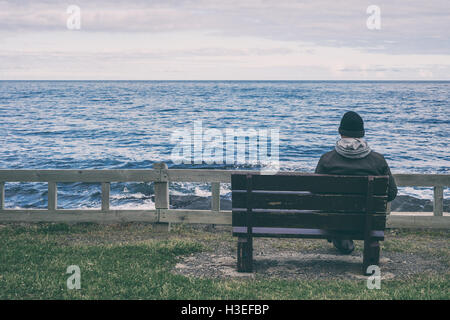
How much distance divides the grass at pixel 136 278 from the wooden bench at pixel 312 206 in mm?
555

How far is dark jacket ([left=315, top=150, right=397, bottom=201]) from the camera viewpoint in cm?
584

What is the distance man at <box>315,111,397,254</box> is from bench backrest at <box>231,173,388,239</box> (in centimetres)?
37

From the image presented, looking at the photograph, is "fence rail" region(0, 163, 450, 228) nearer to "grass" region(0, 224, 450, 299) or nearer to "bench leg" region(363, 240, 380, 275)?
"grass" region(0, 224, 450, 299)

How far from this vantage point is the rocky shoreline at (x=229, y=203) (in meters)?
15.3

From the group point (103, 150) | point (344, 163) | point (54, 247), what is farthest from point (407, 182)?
point (103, 150)

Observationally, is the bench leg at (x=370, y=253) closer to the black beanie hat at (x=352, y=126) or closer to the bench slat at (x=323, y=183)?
the bench slat at (x=323, y=183)

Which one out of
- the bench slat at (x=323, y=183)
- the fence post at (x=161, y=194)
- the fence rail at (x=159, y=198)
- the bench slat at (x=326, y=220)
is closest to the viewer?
the bench slat at (x=323, y=183)

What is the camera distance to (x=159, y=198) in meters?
8.55

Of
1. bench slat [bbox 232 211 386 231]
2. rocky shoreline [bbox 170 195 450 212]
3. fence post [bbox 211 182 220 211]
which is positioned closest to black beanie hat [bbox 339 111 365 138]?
Answer: bench slat [bbox 232 211 386 231]

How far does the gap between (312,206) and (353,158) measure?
31.8 inches

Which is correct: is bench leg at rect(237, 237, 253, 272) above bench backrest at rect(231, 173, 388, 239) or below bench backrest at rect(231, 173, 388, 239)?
below

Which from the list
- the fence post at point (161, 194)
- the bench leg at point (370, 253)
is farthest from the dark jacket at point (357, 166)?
the fence post at point (161, 194)
